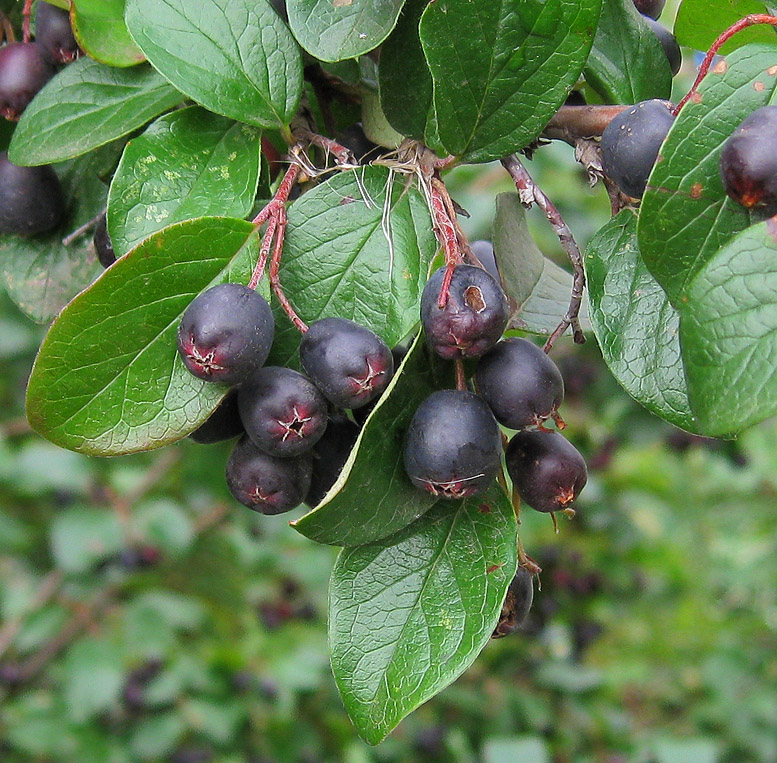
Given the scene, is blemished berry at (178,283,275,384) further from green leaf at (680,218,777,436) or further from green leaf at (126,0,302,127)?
green leaf at (680,218,777,436)

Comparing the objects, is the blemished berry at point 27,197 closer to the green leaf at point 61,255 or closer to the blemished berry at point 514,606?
the green leaf at point 61,255

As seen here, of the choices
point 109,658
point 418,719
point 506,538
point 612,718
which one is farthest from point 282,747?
point 506,538

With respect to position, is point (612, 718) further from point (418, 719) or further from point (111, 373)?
point (111, 373)

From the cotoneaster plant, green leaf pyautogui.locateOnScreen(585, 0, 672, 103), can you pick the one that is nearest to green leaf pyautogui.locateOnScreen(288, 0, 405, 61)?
the cotoneaster plant

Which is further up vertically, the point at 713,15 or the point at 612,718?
the point at 713,15

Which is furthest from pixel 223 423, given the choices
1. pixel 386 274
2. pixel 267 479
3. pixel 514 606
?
pixel 514 606

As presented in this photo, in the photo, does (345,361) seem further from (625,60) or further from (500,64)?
(625,60)

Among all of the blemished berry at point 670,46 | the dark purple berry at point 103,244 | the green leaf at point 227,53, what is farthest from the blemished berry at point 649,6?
the dark purple berry at point 103,244
